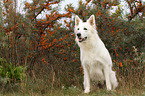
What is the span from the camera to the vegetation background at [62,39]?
6.69 meters

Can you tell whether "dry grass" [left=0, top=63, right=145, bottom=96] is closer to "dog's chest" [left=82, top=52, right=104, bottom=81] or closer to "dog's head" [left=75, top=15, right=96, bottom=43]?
"dog's chest" [left=82, top=52, right=104, bottom=81]

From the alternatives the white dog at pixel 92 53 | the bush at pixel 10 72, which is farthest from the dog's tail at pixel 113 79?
the bush at pixel 10 72

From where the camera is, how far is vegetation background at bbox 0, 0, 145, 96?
21.9 ft

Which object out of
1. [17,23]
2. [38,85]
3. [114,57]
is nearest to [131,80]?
[114,57]

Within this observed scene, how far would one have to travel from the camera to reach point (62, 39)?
7.54 metres

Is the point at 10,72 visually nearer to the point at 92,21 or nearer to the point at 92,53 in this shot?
the point at 92,53

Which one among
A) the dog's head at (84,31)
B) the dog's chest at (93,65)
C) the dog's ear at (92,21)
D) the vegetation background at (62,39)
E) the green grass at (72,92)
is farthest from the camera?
the vegetation background at (62,39)

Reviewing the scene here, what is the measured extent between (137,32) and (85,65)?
302 centimetres

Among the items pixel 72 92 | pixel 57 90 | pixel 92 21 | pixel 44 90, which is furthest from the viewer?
pixel 57 90

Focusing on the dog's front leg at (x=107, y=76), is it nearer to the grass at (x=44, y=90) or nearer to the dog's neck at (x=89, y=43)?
the grass at (x=44, y=90)

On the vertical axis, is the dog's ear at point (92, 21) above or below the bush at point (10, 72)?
above

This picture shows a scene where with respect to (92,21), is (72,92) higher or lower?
lower

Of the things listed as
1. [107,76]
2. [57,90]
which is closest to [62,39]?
[57,90]

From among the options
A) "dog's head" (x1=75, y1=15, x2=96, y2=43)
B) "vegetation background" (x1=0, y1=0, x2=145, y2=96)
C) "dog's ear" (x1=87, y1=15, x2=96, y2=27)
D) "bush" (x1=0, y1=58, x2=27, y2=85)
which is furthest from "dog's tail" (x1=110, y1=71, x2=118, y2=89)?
"bush" (x1=0, y1=58, x2=27, y2=85)
